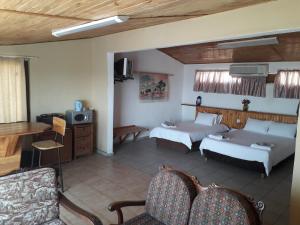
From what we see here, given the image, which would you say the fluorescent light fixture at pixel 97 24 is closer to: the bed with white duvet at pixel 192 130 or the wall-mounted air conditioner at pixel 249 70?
the bed with white duvet at pixel 192 130

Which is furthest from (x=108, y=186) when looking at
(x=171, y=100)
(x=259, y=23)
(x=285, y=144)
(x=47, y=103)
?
(x=171, y=100)

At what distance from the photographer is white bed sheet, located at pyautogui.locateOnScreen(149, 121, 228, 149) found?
5.54 m

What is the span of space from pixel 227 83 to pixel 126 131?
9.90ft

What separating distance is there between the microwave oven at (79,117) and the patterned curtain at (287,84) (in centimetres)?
432

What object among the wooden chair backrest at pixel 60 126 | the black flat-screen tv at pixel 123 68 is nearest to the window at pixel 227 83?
the black flat-screen tv at pixel 123 68

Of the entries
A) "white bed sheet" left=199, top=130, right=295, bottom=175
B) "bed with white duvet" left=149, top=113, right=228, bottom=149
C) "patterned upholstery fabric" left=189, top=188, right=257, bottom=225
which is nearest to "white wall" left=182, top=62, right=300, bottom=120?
"bed with white duvet" left=149, top=113, right=228, bottom=149

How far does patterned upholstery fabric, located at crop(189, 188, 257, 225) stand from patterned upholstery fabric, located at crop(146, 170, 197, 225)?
0.09 meters

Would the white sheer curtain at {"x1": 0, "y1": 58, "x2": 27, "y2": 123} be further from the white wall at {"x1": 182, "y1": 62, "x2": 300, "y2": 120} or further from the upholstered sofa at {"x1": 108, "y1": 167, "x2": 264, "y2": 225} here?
the white wall at {"x1": 182, "y1": 62, "x2": 300, "y2": 120}

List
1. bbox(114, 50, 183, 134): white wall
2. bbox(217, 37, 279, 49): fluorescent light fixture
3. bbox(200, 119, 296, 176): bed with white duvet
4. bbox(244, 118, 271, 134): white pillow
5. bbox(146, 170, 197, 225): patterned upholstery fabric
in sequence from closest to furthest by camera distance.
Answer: bbox(146, 170, 197, 225): patterned upholstery fabric
bbox(217, 37, 279, 49): fluorescent light fixture
bbox(200, 119, 296, 176): bed with white duvet
bbox(244, 118, 271, 134): white pillow
bbox(114, 50, 183, 134): white wall

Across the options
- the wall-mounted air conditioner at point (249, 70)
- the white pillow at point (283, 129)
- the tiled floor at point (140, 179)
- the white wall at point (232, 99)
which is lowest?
the tiled floor at point (140, 179)

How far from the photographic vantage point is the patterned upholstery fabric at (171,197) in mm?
2039

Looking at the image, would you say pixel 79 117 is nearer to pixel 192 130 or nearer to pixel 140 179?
pixel 140 179

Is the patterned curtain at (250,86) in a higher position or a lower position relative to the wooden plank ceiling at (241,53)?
lower

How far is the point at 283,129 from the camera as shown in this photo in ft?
18.1
